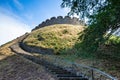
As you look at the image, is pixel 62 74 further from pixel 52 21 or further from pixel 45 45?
pixel 52 21

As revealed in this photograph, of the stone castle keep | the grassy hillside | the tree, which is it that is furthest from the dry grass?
the stone castle keep

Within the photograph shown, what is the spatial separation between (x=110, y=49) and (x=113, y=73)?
31.0ft

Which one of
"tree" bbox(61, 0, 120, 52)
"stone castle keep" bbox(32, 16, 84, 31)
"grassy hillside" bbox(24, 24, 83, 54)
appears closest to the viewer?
"tree" bbox(61, 0, 120, 52)

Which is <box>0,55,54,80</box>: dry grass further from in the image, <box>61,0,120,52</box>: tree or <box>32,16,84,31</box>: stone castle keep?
<box>32,16,84,31</box>: stone castle keep

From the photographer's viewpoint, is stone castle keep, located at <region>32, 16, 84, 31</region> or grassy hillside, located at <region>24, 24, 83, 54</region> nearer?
grassy hillside, located at <region>24, 24, 83, 54</region>

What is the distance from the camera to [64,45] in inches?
1593

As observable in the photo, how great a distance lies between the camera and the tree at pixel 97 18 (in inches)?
608

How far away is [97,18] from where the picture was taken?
16250mm

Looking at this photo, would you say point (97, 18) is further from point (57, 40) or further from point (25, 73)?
point (57, 40)

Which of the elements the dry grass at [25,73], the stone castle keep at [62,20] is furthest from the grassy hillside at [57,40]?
the dry grass at [25,73]

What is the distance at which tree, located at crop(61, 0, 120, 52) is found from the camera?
1544 cm

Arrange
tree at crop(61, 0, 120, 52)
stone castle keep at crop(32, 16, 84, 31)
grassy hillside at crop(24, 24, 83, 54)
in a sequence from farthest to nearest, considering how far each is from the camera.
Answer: stone castle keep at crop(32, 16, 84, 31) → grassy hillside at crop(24, 24, 83, 54) → tree at crop(61, 0, 120, 52)

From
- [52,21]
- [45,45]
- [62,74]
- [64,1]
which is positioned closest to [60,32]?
[45,45]

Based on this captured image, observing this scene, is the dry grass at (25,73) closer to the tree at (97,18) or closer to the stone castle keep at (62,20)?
the tree at (97,18)
